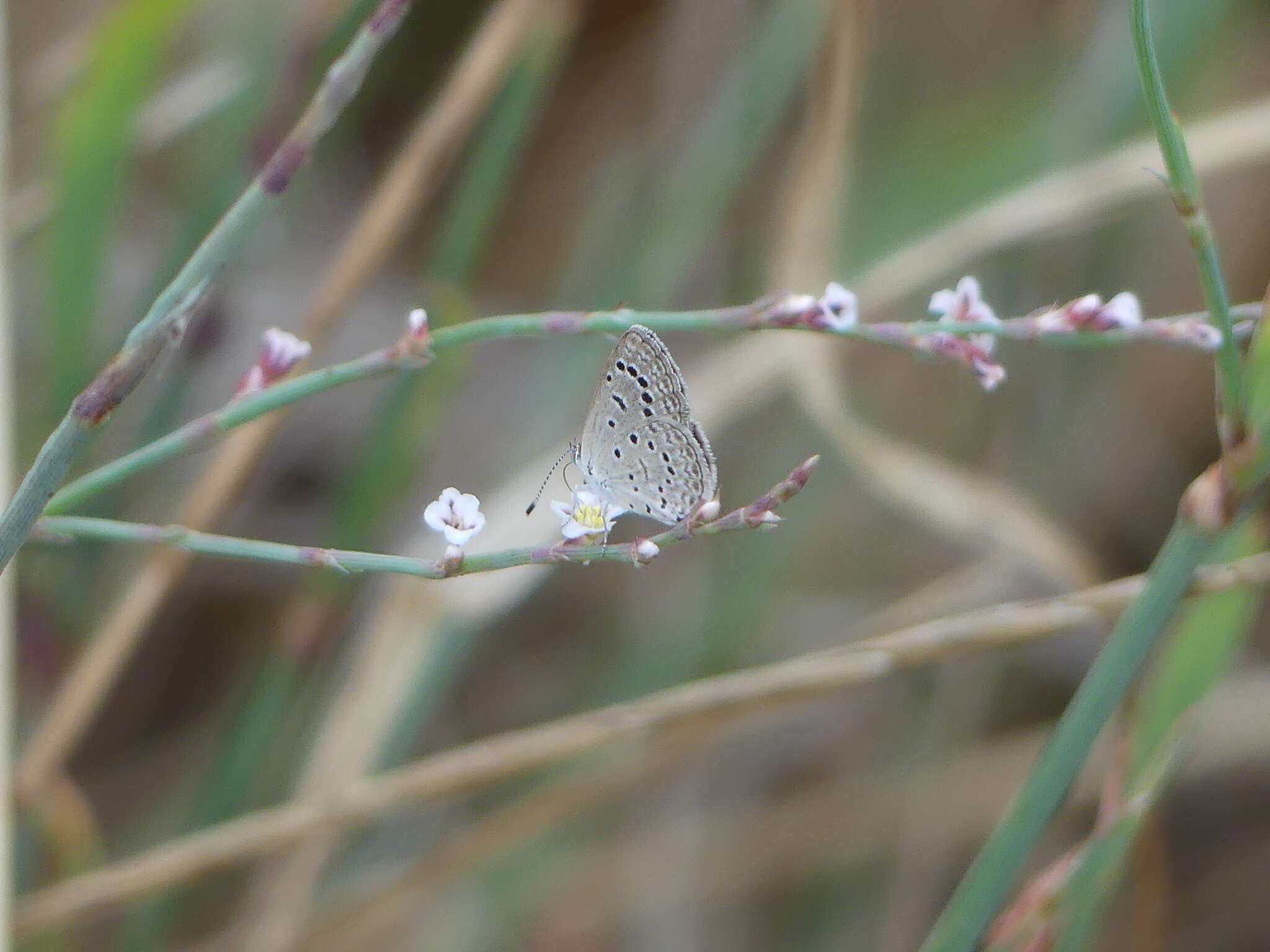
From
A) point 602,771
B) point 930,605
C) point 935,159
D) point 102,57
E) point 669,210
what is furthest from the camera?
point 935,159

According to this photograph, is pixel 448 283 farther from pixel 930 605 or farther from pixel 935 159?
pixel 935 159

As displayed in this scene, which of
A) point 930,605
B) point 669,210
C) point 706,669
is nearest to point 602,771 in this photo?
point 706,669

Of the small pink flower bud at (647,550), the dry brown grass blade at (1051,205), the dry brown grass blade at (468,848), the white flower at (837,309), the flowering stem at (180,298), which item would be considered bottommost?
the small pink flower bud at (647,550)

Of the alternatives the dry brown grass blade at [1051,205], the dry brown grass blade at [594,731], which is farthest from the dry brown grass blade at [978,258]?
the dry brown grass blade at [594,731]

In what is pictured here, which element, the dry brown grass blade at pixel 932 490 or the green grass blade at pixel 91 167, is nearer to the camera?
the green grass blade at pixel 91 167

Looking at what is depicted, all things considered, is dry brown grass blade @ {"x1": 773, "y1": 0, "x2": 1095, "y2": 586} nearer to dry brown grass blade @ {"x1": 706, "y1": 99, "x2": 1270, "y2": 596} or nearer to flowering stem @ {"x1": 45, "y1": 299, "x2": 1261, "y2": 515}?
dry brown grass blade @ {"x1": 706, "y1": 99, "x2": 1270, "y2": 596}

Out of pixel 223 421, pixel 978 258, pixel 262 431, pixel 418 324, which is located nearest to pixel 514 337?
pixel 418 324

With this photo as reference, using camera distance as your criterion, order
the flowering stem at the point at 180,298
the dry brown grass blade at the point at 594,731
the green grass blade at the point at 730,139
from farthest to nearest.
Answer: the green grass blade at the point at 730,139, the dry brown grass blade at the point at 594,731, the flowering stem at the point at 180,298

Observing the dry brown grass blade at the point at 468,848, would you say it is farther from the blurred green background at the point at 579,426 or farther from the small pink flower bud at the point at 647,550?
the small pink flower bud at the point at 647,550
